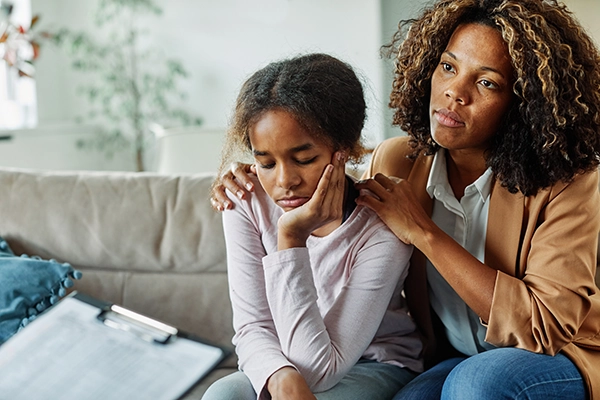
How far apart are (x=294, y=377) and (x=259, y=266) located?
0.80ft

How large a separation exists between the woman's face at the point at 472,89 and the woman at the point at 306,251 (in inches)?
6.4

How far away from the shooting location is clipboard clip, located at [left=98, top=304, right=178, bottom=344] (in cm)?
137

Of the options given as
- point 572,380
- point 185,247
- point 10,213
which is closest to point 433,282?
point 572,380

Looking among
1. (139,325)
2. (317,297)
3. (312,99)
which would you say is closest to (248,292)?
(317,297)

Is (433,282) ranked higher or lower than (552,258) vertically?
lower

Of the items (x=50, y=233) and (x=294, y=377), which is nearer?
(x=294, y=377)

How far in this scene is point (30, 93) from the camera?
177 inches

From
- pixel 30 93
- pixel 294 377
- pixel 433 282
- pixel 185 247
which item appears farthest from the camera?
pixel 30 93

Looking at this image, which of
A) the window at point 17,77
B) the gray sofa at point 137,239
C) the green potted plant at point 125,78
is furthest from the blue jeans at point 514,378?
the green potted plant at point 125,78

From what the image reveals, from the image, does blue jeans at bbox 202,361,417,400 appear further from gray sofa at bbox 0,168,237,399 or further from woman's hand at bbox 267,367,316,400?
gray sofa at bbox 0,168,237,399

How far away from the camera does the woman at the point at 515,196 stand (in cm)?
121

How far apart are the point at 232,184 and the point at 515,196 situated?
55cm

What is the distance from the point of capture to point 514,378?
1.16 m

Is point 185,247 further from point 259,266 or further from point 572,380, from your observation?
point 572,380
